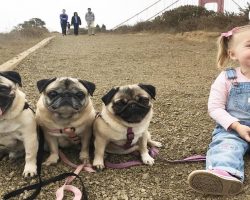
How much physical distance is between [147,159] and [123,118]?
1.38 feet

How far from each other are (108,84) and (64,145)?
298 cm

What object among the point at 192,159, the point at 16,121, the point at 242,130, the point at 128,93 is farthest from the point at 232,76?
the point at 16,121

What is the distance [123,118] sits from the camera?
3105 millimetres

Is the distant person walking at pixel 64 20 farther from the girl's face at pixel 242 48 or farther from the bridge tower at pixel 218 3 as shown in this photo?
the girl's face at pixel 242 48

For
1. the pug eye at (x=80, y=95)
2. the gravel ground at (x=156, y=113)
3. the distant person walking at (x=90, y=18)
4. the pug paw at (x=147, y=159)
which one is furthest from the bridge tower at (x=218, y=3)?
the pug eye at (x=80, y=95)

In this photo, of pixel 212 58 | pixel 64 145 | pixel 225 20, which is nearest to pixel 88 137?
pixel 64 145

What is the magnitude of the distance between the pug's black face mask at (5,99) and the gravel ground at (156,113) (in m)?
0.52

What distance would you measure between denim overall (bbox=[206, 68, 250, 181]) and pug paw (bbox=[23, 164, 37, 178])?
1.21 meters

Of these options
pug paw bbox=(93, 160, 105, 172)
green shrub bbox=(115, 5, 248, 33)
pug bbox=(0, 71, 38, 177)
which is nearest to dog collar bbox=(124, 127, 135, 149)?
pug paw bbox=(93, 160, 105, 172)

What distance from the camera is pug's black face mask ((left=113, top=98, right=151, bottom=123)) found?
3029 millimetres

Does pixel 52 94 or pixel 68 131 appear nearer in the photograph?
pixel 52 94

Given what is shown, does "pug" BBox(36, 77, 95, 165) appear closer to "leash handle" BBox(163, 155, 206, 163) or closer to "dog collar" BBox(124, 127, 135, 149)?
"dog collar" BBox(124, 127, 135, 149)

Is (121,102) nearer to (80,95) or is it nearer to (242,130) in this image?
(80,95)

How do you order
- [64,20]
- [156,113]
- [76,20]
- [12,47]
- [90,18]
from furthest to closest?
1. [76,20]
2. [64,20]
3. [90,18]
4. [12,47]
5. [156,113]
